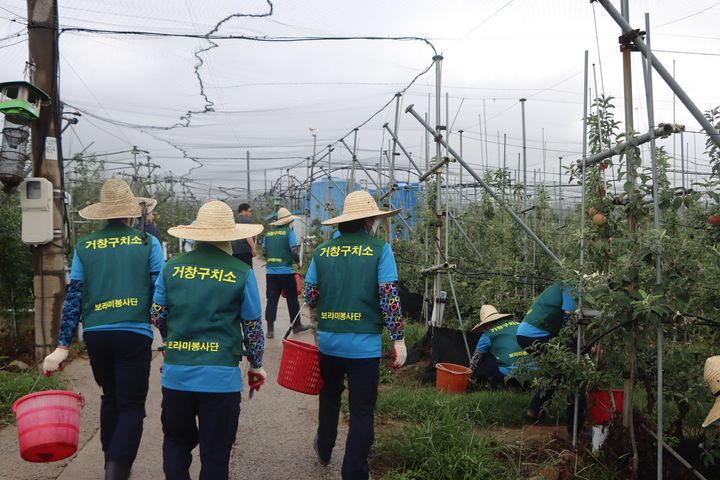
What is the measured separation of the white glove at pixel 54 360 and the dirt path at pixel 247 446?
859 millimetres

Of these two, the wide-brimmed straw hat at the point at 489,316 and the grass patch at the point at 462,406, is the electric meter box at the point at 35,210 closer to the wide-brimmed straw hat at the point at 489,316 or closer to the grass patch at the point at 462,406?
the grass patch at the point at 462,406

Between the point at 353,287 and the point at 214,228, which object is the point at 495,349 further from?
the point at 214,228

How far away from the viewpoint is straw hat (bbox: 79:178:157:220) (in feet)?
12.6

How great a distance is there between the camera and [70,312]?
366cm

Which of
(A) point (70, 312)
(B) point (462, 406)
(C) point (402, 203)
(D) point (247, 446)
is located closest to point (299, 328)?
(D) point (247, 446)

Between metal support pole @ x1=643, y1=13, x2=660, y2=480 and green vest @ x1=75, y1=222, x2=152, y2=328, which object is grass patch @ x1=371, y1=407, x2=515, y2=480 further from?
green vest @ x1=75, y1=222, x2=152, y2=328

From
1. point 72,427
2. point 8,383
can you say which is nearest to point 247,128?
point 8,383

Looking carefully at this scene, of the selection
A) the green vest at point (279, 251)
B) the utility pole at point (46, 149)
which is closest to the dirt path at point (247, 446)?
the utility pole at point (46, 149)

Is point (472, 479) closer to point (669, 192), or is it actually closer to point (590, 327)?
point (590, 327)

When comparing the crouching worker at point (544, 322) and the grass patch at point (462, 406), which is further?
the crouching worker at point (544, 322)

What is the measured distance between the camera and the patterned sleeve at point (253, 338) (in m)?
3.36

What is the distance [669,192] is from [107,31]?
573cm

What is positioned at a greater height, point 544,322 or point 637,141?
point 637,141

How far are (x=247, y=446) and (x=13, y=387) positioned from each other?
2308 mm
